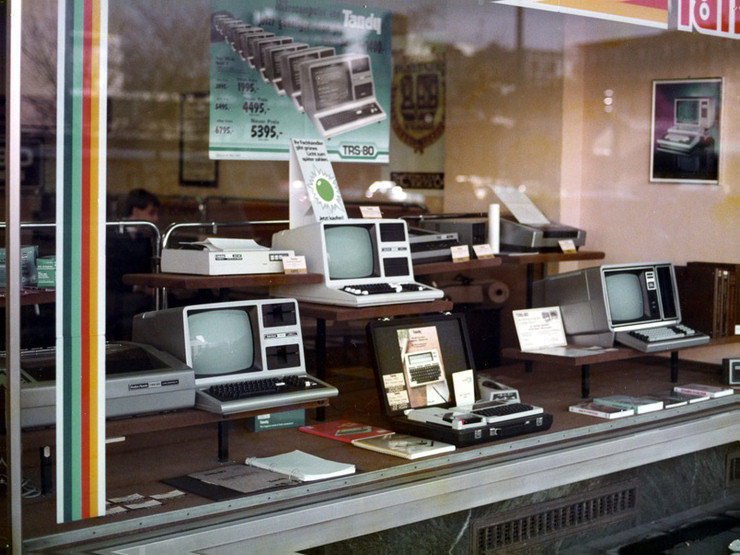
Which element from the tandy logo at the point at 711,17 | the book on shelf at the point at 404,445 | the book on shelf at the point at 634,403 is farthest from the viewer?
the tandy logo at the point at 711,17

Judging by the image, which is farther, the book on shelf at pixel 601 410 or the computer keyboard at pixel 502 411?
the book on shelf at pixel 601 410

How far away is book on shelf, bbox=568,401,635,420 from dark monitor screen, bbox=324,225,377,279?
1162mm

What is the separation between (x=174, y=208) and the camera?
20.6ft

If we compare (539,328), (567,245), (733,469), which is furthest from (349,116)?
(733,469)

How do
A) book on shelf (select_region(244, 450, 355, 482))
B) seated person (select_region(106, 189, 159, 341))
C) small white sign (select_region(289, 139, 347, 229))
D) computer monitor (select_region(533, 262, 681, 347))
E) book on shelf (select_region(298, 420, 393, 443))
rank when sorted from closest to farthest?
book on shelf (select_region(244, 450, 355, 482))
seated person (select_region(106, 189, 159, 341))
book on shelf (select_region(298, 420, 393, 443))
small white sign (select_region(289, 139, 347, 229))
computer monitor (select_region(533, 262, 681, 347))

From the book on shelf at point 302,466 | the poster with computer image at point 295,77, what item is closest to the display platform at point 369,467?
the book on shelf at point 302,466

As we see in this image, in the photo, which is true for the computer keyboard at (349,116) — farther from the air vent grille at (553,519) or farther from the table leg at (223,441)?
the air vent grille at (553,519)

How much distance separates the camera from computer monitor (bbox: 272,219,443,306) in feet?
15.3

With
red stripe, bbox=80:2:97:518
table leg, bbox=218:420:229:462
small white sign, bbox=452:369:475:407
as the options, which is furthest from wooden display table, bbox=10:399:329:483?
small white sign, bbox=452:369:475:407

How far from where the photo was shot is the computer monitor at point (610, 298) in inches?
215

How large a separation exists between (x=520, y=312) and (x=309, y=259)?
129 cm

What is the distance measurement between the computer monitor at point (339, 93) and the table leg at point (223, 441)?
6.90ft

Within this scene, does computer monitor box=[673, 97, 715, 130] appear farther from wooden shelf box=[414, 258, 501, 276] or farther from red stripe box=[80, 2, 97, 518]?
red stripe box=[80, 2, 97, 518]

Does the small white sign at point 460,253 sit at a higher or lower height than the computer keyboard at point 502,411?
higher
